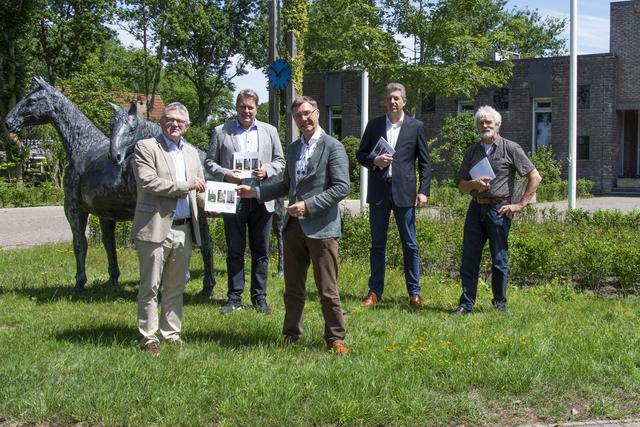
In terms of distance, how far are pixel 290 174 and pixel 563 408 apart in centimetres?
267

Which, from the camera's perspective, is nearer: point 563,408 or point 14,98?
point 563,408

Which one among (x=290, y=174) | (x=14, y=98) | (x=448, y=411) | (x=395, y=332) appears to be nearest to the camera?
(x=448, y=411)

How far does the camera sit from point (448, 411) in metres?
4.60

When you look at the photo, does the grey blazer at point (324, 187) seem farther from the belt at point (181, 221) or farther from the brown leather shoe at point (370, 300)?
the brown leather shoe at point (370, 300)

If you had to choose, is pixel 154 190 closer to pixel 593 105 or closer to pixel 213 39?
pixel 593 105

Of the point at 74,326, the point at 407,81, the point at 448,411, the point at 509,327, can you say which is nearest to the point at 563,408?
A: the point at 448,411

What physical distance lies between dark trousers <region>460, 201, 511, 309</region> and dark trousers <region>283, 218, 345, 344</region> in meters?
1.99

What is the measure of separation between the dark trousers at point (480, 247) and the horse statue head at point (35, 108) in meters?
4.78

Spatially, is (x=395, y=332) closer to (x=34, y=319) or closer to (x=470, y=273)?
(x=470, y=273)

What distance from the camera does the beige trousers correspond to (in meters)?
5.86

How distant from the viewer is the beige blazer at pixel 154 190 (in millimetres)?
5723

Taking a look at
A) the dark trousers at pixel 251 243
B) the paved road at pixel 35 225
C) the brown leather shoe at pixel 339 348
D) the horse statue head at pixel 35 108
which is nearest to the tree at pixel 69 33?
the paved road at pixel 35 225

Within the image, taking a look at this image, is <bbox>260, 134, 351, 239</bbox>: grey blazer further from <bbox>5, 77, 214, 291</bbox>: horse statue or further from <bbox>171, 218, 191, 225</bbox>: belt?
<bbox>5, 77, 214, 291</bbox>: horse statue

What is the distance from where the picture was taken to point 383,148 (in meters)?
7.43
